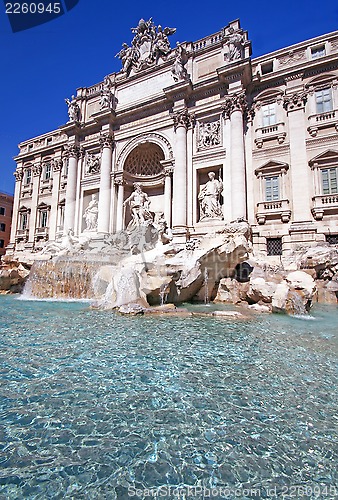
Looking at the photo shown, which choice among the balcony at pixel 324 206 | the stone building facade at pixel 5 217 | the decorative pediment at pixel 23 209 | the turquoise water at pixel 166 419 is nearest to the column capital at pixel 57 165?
the decorative pediment at pixel 23 209

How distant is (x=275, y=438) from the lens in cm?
170

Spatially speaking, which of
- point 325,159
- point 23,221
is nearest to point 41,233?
point 23,221

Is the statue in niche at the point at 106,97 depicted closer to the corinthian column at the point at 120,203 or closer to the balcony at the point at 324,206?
the corinthian column at the point at 120,203

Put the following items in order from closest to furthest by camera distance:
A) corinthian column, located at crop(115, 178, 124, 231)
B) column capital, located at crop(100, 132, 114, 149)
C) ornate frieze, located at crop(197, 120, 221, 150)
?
ornate frieze, located at crop(197, 120, 221, 150) < corinthian column, located at crop(115, 178, 124, 231) < column capital, located at crop(100, 132, 114, 149)

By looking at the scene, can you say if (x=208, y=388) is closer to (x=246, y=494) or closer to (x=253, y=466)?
(x=253, y=466)

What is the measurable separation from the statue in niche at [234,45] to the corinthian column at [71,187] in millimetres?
12044

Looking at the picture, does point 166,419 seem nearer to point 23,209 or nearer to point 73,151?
point 73,151

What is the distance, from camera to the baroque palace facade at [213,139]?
13023 mm

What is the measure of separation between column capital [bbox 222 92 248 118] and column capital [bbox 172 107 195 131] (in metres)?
2.00

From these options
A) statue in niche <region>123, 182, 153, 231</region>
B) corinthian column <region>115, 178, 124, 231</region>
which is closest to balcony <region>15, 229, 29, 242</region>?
corinthian column <region>115, 178, 124, 231</region>

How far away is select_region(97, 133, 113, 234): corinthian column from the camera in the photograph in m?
17.0

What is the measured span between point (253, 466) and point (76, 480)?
0.95 metres

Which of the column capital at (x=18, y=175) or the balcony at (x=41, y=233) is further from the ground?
the column capital at (x=18, y=175)

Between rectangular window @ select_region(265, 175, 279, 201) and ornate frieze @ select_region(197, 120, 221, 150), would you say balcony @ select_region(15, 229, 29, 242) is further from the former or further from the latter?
rectangular window @ select_region(265, 175, 279, 201)
